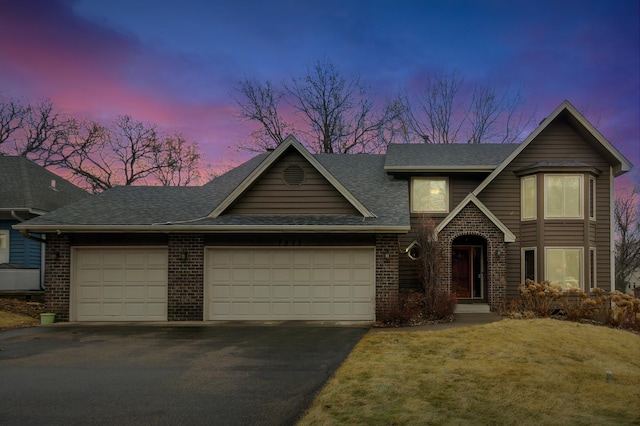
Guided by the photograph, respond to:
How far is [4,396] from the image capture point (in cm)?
730

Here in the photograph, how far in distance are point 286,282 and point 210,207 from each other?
12.9ft

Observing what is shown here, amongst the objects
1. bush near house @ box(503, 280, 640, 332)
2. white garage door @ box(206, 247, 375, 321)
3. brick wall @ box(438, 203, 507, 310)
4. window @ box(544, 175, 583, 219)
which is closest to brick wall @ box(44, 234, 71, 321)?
white garage door @ box(206, 247, 375, 321)

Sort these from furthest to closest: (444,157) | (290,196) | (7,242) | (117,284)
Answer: (7,242) < (444,157) < (290,196) < (117,284)

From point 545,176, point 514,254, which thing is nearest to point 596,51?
point 545,176

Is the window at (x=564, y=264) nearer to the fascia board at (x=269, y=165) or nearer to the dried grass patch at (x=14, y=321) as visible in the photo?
the fascia board at (x=269, y=165)

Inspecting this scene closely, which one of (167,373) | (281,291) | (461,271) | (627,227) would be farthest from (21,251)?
(627,227)

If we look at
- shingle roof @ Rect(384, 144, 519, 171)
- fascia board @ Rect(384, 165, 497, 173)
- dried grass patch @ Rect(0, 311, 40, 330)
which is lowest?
dried grass patch @ Rect(0, 311, 40, 330)

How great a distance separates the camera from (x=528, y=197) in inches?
728

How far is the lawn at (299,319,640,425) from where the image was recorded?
616 cm

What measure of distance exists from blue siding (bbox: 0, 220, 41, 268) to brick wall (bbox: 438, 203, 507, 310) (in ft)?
52.9

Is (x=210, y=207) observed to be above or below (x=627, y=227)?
above

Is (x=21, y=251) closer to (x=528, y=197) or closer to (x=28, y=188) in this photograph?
(x=28, y=188)

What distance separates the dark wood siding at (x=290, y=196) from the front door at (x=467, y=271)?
20.2 ft

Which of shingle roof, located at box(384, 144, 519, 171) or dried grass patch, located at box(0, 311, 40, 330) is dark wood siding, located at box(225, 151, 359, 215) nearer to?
shingle roof, located at box(384, 144, 519, 171)
